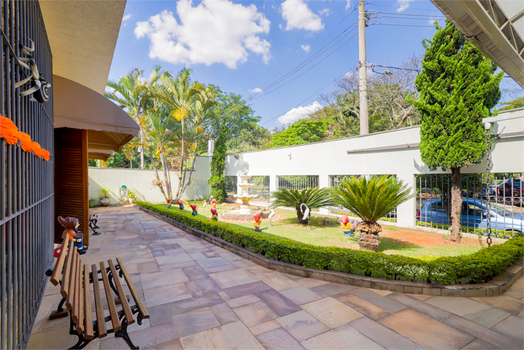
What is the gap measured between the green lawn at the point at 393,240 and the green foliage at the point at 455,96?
2.18 meters

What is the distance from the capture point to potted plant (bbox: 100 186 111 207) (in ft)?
49.0

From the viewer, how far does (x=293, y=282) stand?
3.93 m

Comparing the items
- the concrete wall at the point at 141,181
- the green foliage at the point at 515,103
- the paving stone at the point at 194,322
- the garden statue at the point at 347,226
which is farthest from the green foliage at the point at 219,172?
the green foliage at the point at 515,103

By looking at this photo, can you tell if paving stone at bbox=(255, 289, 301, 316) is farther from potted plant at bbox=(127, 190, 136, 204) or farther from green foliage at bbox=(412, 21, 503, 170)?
potted plant at bbox=(127, 190, 136, 204)

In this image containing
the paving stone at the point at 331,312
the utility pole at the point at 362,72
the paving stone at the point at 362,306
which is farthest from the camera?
the utility pole at the point at 362,72

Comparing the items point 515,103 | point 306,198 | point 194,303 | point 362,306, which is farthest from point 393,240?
point 515,103

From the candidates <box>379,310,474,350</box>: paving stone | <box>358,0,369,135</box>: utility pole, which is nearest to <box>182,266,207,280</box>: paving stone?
<box>379,310,474,350</box>: paving stone

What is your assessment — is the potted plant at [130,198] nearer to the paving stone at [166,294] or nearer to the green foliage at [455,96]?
the paving stone at [166,294]

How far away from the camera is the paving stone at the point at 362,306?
2.98 m

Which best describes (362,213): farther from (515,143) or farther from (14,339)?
(14,339)

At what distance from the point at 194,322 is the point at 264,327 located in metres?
0.80

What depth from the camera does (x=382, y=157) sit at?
9.55 metres

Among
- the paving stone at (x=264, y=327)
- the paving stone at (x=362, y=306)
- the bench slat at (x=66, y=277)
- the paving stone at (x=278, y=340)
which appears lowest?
the paving stone at (x=362, y=306)

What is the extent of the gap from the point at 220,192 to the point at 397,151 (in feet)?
40.0
